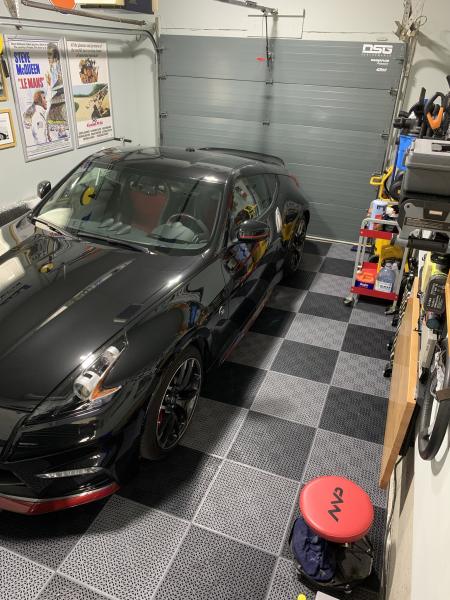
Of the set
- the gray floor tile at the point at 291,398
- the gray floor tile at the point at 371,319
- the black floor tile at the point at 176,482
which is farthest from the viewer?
the gray floor tile at the point at 371,319

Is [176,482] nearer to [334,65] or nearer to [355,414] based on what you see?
[355,414]

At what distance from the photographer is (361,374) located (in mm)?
3180

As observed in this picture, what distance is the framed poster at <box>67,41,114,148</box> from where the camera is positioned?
4949 millimetres

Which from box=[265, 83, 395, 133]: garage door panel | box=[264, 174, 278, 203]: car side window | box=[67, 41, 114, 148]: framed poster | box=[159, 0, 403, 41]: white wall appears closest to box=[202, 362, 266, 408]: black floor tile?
box=[264, 174, 278, 203]: car side window

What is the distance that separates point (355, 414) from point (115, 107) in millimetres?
5033

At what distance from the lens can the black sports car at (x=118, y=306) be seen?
180 cm

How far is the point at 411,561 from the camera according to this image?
4.66 feet

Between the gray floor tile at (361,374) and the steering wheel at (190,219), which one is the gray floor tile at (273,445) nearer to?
the gray floor tile at (361,374)

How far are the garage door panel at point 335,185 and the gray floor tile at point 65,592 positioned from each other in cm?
498

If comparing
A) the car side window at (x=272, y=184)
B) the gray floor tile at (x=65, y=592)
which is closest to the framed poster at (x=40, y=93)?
the car side window at (x=272, y=184)

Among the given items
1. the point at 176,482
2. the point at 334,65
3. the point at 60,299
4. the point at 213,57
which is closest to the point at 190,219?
the point at 60,299

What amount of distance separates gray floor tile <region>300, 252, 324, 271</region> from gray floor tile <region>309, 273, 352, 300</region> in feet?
0.66

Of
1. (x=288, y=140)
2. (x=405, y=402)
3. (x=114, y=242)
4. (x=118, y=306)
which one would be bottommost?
(x=405, y=402)

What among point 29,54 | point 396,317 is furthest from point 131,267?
point 29,54
